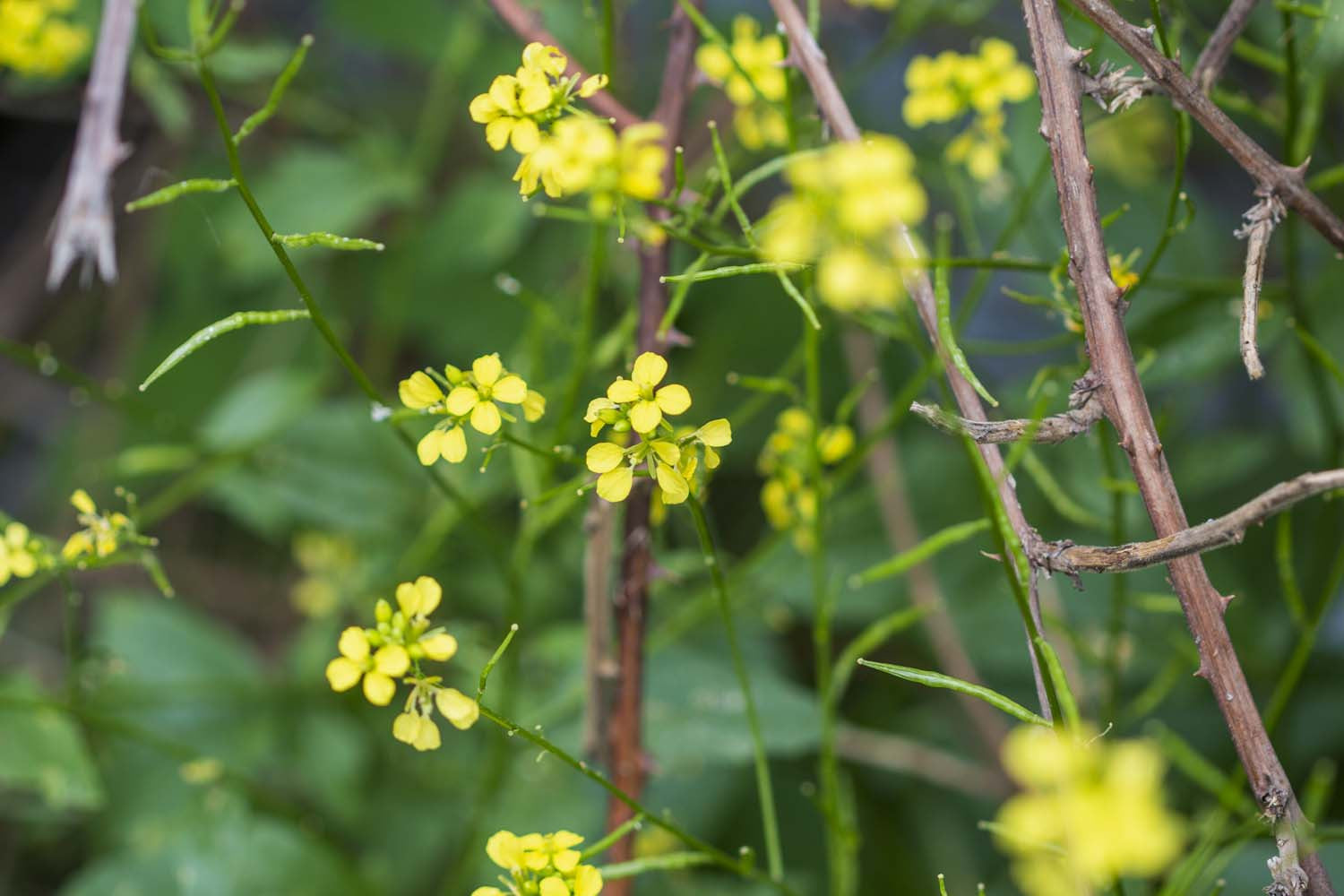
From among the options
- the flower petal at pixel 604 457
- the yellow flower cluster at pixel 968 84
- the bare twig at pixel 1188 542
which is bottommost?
the bare twig at pixel 1188 542

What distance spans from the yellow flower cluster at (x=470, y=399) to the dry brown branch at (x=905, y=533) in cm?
67

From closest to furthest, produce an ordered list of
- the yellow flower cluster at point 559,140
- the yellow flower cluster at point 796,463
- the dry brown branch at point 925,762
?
the yellow flower cluster at point 559,140, the yellow flower cluster at point 796,463, the dry brown branch at point 925,762

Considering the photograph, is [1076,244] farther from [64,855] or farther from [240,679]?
[64,855]

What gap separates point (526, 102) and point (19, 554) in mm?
515

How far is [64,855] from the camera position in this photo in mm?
1504

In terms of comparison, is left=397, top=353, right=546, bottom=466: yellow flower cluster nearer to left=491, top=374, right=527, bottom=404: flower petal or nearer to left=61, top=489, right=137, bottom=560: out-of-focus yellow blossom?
left=491, top=374, right=527, bottom=404: flower petal

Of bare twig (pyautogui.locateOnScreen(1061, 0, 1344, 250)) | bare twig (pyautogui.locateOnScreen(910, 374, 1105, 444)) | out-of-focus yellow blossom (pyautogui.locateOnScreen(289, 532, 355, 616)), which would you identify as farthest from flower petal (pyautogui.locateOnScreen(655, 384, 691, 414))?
out-of-focus yellow blossom (pyautogui.locateOnScreen(289, 532, 355, 616))

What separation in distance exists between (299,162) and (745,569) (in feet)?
3.07

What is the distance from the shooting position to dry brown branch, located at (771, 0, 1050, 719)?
53 centimetres

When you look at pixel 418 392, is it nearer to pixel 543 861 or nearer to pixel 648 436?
pixel 648 436

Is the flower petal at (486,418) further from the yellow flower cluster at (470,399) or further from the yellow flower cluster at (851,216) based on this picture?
the yellow flower cluster at (851,216)

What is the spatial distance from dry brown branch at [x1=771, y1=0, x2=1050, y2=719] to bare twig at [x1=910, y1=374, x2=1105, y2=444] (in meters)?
0.02

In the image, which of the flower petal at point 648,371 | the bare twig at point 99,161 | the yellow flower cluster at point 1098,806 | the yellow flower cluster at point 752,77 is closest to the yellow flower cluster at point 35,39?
the bare twig at point 99,161

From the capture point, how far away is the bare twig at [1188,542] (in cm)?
43
